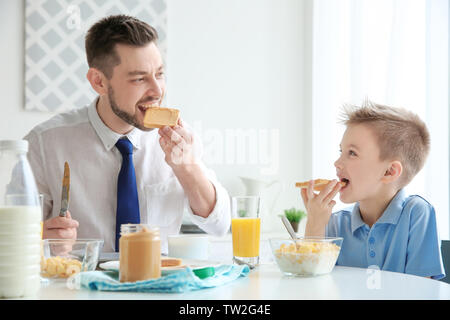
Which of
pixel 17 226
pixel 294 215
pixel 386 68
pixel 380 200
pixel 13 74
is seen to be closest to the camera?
pixel 17 226

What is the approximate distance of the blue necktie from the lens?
1.82m

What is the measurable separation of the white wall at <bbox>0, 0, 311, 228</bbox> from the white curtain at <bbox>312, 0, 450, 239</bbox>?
167 mm

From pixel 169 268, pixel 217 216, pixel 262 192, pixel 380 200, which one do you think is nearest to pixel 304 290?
pixel 169 268

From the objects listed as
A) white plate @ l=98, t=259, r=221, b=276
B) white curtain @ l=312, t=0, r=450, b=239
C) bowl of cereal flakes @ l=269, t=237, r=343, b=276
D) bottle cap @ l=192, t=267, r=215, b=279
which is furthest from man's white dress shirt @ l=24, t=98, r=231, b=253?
white curtain @ l=312, t=0, r=450, b=239

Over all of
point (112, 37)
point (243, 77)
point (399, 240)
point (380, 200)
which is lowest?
point (399, 240)

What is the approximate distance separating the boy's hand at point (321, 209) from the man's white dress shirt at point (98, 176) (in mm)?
376

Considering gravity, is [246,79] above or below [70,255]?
above

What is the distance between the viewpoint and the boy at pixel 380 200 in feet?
4.83

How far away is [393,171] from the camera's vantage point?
1641 mm

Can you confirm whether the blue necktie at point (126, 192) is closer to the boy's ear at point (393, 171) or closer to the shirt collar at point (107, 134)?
the shirt collar at point (107, 134)

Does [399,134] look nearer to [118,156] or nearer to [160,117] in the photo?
[160,117]

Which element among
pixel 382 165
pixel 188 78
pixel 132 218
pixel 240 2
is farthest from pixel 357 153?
pixel 240 2

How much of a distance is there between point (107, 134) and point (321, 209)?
84 centimetres
